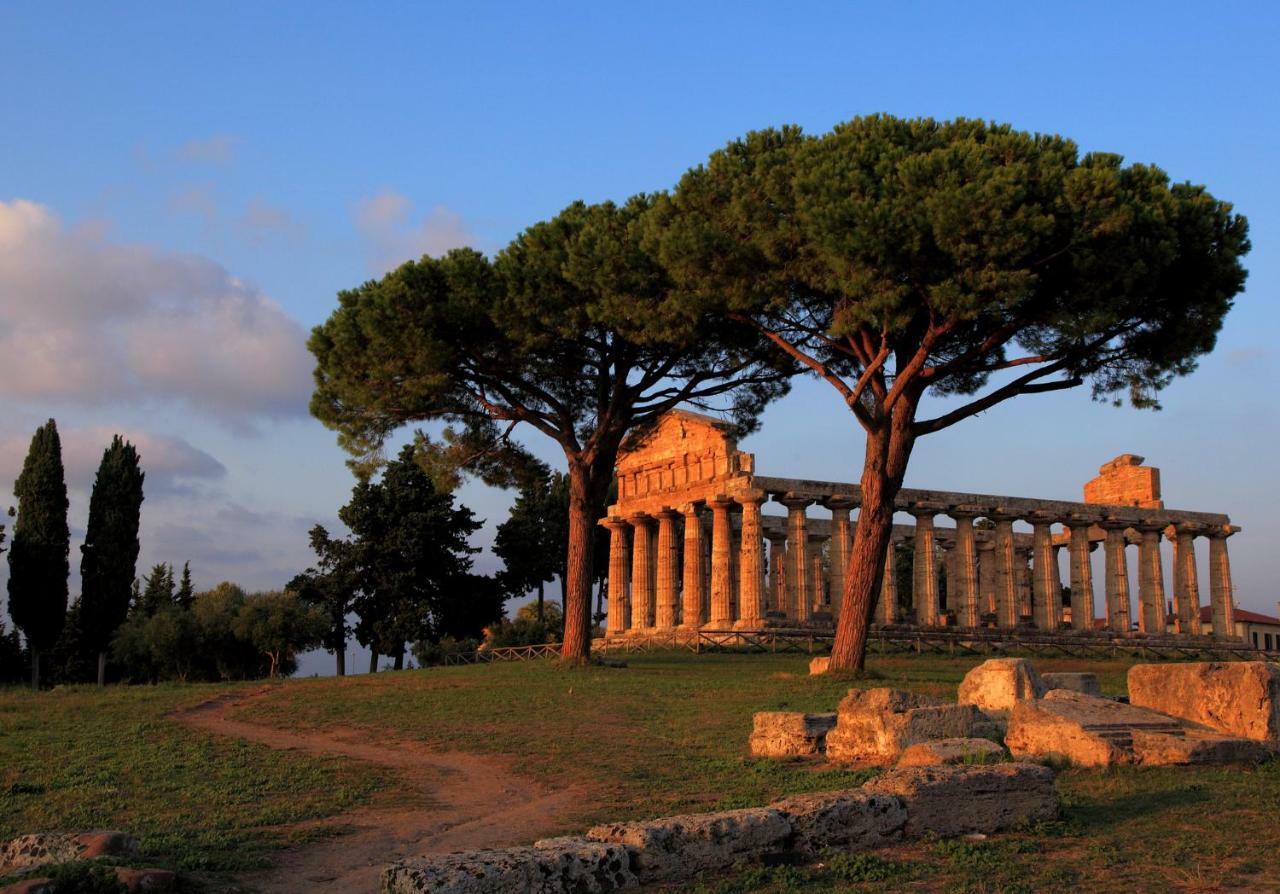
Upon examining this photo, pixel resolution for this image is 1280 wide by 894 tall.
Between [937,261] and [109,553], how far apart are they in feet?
109

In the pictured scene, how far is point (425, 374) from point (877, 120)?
38.5 ft

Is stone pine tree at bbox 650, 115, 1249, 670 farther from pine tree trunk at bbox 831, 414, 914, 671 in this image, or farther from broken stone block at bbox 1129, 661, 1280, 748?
broken stone block at bbox 1129, 661, 1280, 748

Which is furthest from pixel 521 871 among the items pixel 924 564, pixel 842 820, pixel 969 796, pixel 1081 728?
pixel 924 564

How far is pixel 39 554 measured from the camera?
143ft

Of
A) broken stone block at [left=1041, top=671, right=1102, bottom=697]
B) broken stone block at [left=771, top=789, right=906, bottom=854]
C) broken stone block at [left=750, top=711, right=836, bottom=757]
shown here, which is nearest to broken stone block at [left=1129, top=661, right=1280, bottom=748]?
broken stone block at [left=1041, top=671, right=1102, bottom=697]

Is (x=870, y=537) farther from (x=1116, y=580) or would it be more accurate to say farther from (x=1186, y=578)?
(x=1186, y=578)

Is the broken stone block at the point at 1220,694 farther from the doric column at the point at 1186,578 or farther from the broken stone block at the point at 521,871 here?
the doric column at the point at 1186,578

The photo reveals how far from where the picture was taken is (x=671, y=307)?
26.5m

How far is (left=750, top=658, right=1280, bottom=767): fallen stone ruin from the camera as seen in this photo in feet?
44.9

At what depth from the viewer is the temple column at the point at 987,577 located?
5350 centimetres

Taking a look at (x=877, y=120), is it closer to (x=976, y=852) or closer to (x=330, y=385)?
(x=330, y=385)

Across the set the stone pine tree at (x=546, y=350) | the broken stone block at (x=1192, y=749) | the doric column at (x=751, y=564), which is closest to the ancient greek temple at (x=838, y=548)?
the doric column at (x=751, y=564)

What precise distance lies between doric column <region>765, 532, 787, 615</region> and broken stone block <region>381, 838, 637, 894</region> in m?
43.2

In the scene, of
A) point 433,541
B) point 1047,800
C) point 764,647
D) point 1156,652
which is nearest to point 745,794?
point 1047,800
